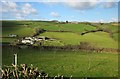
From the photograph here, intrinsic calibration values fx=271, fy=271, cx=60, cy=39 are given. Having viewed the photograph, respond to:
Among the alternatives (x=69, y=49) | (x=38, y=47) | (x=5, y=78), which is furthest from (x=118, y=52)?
(x=5, y=78)

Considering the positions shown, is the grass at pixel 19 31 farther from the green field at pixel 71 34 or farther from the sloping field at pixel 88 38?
the sloping field at pixel 88 38

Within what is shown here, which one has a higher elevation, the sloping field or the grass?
the grass

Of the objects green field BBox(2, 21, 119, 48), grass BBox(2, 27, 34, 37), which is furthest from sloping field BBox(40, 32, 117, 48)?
grass BBox(2, 27, 34, 37)

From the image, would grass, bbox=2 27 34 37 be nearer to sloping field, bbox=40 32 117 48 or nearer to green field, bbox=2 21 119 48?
green field, bbox=2 21 119 48

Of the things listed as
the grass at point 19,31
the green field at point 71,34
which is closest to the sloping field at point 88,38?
the green field at point 71,34

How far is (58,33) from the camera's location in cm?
4644

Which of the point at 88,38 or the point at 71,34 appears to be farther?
the point at 71,34

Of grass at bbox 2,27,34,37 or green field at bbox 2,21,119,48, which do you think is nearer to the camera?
green field at bbox 2,21,119,48

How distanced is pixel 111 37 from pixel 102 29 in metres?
5.33

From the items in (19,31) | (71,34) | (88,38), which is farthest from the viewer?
(71,34)

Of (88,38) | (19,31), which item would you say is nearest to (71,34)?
(88,38)

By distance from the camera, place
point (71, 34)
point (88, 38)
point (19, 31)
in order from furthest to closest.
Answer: point (71, 34), point (19, 31), point (88, 38)

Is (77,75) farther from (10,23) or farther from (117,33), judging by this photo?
(10,23)

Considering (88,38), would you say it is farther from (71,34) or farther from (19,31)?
(19,31)
